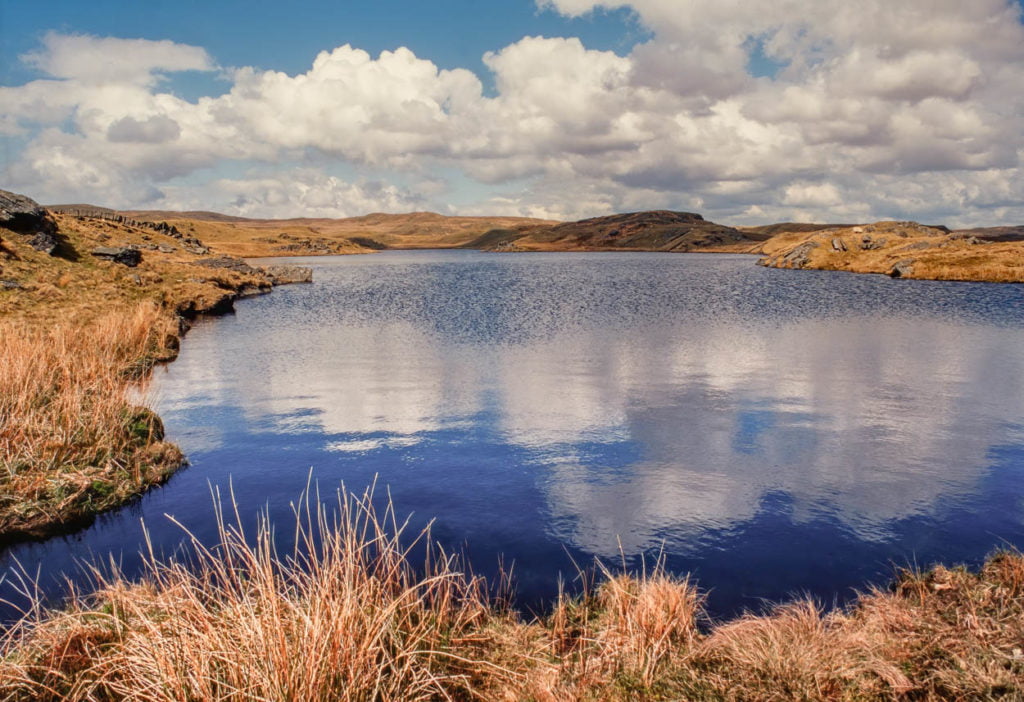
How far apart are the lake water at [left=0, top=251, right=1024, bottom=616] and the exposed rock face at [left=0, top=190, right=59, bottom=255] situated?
56.2 ft

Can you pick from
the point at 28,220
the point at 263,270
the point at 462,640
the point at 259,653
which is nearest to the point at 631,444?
the point at 462,640

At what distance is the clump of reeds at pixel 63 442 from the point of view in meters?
13.8

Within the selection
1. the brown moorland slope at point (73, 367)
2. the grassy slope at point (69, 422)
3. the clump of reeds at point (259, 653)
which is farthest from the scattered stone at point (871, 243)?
the clump of reeds at point (259, 653)

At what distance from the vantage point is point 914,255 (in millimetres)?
93875

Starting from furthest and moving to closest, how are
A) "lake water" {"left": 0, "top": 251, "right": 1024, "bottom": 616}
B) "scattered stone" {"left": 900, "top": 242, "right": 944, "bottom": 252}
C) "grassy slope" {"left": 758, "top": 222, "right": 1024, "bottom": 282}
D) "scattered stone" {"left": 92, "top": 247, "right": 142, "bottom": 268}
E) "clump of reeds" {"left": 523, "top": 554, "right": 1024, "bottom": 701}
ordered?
"scattered stone" {"left": 900, "top": 242, "right": 944, "bottom": 252} → "grassy slope" {"left": 758, "top": 222, "right": 1024, "bottom": 282} → "scattered stone" {"left": 92, "top": 247, "right": 142, "bottom": 268} → "lake water" {"left": 0, "top": 251, "right": 1024, "bottom": 616} → "clump of reeds" {"left": 523, "top": 554, "right": 1024, "bottom": 701}

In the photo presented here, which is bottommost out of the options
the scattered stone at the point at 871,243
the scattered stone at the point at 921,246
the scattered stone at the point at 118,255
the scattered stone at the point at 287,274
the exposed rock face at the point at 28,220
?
the scattered stone at the point at 287,274

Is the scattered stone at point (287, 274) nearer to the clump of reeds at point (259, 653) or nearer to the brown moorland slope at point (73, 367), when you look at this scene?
the brown moorland slope at point (73, 367)

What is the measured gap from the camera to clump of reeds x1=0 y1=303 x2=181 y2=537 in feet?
45.4

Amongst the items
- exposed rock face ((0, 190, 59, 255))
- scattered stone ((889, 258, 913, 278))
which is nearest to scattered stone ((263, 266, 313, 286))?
exposed rock face ((0, 190, 59, 255))

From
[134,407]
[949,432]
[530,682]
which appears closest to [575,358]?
[949,432]

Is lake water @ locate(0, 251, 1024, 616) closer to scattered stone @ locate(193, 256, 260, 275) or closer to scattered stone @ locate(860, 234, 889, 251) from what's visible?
scattered stone @ locate(193, 256, 260, 275)

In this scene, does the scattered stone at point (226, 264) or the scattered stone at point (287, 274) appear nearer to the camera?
the scattered stone at point (226, 264)

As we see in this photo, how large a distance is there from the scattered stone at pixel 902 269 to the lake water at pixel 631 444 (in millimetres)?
50629

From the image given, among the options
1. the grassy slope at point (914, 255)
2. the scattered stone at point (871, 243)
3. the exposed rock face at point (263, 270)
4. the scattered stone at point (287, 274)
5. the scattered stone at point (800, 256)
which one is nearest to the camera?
the exposed rock face at point (263, 270)
